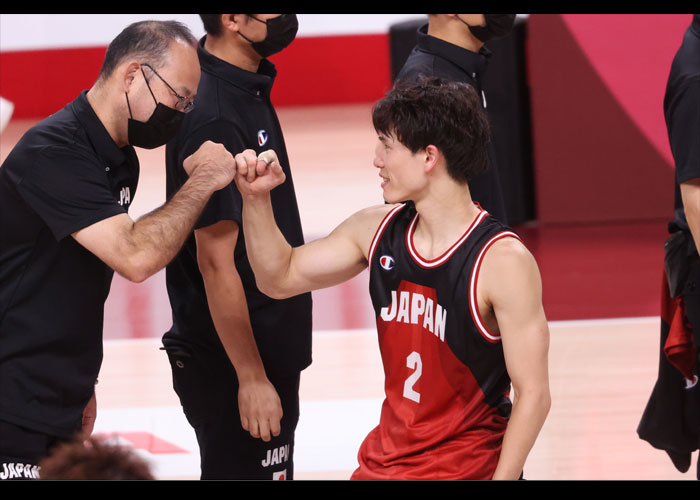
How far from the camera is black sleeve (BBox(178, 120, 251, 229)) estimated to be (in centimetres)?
277

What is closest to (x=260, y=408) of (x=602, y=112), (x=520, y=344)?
(x=520, y=344)

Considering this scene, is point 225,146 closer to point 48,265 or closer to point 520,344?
point 48,265

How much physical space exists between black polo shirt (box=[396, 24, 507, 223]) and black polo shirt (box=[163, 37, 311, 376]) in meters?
0.53

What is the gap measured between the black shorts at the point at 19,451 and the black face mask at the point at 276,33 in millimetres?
1185

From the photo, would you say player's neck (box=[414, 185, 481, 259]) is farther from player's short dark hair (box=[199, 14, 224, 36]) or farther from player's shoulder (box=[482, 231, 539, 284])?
player's short dark hair (box=[199, 14, 224, 36])

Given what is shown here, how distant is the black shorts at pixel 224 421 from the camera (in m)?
3.03

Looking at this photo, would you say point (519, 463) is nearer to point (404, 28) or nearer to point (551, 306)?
point (551, 306)

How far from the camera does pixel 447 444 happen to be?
7.69 feet

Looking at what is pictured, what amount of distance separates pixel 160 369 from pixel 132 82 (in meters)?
3.10

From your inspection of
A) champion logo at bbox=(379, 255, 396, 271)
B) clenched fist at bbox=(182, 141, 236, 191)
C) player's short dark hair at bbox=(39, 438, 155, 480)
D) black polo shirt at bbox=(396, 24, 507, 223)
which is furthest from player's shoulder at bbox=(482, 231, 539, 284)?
player's short dark hair at bbox=(39, 438, 155, 480)

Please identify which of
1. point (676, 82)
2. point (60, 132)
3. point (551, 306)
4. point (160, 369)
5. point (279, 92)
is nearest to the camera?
point (60, 132)

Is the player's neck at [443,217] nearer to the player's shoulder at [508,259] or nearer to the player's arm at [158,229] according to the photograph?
the player's shoulder at [508,259]

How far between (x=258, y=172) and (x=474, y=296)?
23.2 inches
